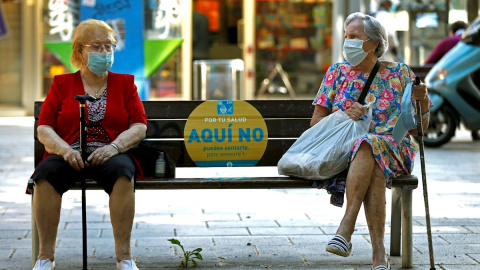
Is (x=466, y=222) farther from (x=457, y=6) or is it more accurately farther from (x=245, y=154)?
(x=457, y=6)

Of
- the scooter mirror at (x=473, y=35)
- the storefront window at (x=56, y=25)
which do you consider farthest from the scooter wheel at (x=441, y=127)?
the storefront window at (x=56, y=25)

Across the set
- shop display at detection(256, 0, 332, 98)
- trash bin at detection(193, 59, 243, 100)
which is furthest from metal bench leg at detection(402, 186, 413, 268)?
shop display at detection(256, 0, 332, 98)

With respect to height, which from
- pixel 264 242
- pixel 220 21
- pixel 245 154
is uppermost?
pixel 220 21

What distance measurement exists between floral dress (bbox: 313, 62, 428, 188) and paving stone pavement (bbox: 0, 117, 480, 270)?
62 centimetres

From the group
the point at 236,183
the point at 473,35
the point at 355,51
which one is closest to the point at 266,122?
the point at 236,183

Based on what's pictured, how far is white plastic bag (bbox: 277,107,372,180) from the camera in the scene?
15.6ft

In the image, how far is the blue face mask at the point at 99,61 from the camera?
481 centimetres

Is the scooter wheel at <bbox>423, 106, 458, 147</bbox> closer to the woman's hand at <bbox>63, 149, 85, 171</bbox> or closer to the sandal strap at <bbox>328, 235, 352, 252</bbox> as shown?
the sandal strap at <bbox>328, 235, 352, 252</bbox>

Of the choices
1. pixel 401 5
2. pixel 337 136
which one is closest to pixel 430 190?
pixel 337 136

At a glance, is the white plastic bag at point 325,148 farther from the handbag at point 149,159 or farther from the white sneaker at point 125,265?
the white sneaker at point 125,265

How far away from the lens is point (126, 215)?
4.56 m

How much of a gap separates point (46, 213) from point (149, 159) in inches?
27.3

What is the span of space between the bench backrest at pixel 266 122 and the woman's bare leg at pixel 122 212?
81 cm

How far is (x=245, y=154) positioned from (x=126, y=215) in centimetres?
108
